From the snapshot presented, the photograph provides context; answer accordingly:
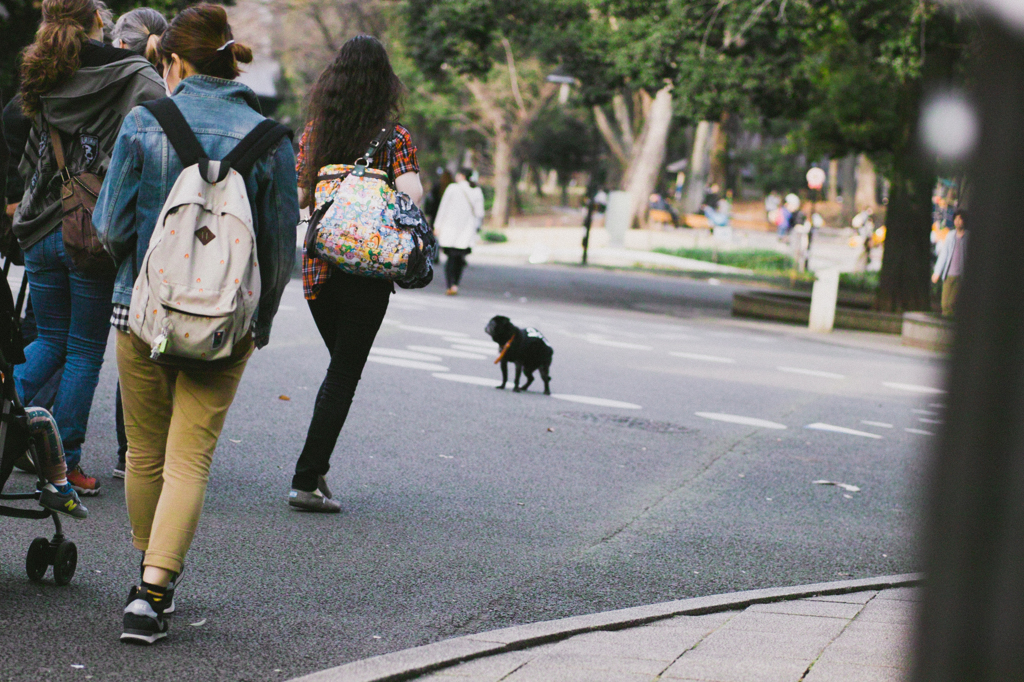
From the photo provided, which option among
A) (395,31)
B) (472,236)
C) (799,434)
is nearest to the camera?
(799,434)

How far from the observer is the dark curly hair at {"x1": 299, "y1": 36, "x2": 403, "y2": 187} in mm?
5066

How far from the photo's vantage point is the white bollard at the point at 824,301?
65.0 ft

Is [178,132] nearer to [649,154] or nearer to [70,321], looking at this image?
[70,321]

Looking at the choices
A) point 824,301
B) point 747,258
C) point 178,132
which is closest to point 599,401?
point 178,132

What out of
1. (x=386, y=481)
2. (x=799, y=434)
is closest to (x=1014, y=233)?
(x=386, y=481)

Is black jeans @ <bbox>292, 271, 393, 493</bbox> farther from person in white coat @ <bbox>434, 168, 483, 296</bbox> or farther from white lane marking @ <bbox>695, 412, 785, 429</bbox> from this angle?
person in white coat @ <bbox>434, 168, 483, 296</bbox>

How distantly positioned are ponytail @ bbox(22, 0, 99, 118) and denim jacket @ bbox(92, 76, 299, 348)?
4.28 feet

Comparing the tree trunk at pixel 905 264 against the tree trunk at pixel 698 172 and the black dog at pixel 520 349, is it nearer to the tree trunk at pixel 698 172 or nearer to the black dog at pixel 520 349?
the black dog at pixel 520 349

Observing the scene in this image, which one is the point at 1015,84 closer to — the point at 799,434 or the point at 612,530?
the point at 612,530

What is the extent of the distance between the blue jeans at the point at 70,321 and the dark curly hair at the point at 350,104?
0.97 metres

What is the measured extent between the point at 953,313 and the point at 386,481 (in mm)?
5412

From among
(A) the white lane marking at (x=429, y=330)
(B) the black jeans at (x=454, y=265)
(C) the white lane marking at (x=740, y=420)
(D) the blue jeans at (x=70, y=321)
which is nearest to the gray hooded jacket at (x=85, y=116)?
(D) the blue jeans at (x=70, y=321)

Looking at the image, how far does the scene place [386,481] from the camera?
248 inches

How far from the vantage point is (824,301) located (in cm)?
1989
